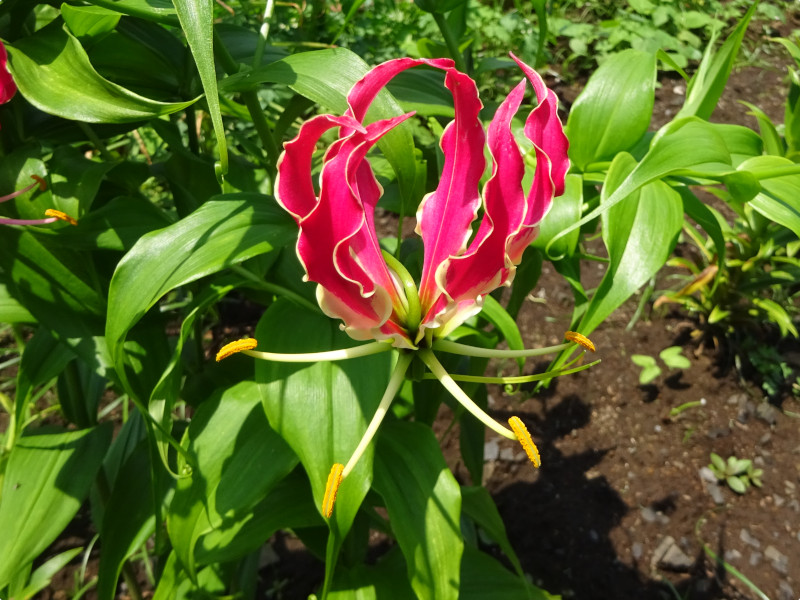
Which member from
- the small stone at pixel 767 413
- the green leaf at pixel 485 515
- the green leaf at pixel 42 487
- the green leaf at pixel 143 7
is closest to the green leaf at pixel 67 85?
the green leaf at pixel 143 7

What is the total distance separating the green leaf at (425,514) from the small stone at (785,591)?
877 mm

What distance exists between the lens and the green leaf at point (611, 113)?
84 centimetres

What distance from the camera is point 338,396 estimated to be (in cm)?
70

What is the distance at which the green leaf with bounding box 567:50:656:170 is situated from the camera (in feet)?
2.76

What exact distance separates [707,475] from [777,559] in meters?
0.20

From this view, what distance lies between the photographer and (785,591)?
129 cm

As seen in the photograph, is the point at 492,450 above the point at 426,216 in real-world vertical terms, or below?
below

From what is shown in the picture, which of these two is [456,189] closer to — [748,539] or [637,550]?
[637,550]

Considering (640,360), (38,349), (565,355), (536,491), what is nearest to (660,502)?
(536,491)

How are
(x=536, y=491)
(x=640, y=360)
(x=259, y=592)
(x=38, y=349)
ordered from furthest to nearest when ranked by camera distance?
(x=640, y=360), (x=536, y=491), (x=259, y=592), (x=38, y=349)

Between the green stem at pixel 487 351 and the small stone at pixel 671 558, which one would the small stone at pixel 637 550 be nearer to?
the small stone at pixel 671 558

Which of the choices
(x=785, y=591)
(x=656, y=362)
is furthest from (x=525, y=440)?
(x=656, y=362)

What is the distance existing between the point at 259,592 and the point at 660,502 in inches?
33.1

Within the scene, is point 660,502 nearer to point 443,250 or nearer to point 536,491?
point 536,491
